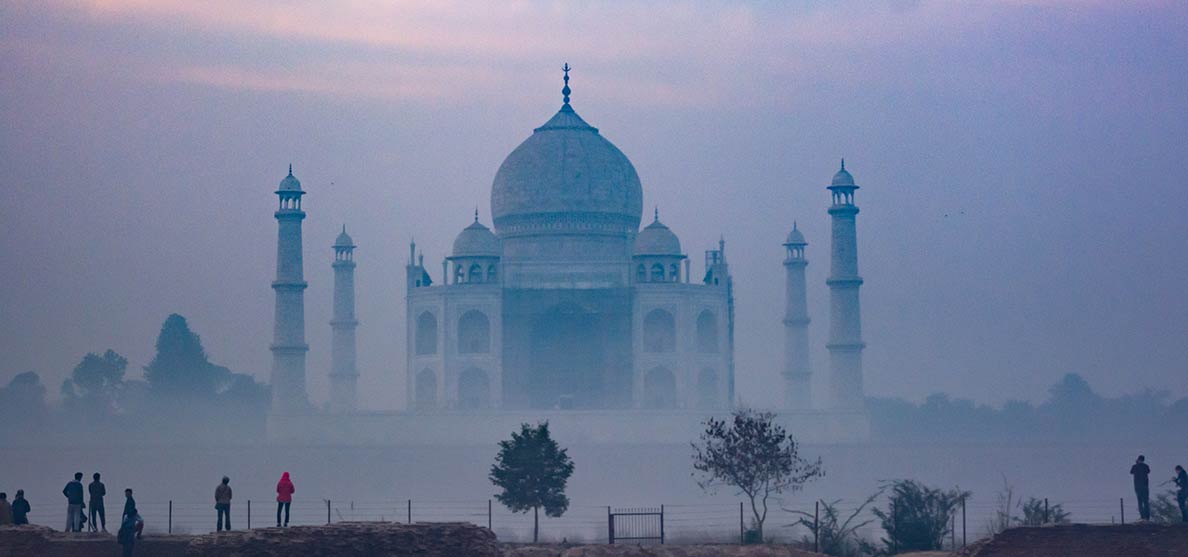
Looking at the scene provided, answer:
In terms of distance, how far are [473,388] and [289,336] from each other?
5.05 m

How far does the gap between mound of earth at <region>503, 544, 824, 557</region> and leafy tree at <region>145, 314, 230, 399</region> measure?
37.4 m

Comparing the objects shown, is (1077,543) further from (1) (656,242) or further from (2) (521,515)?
(1) (656,242)

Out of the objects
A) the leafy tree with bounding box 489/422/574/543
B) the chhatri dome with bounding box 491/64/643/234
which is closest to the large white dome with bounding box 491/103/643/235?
the chhatri dome with bounding box 491/64/643/234

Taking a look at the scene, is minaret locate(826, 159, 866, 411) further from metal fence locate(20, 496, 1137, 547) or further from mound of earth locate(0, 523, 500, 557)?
mound of earth locate(0, 523, 500, 557)

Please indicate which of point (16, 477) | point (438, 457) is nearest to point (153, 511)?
point (16, 477)

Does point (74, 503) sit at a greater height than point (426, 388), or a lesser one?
lesser

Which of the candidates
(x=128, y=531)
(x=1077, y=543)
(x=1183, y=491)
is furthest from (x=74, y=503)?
(x=1183, y=491)

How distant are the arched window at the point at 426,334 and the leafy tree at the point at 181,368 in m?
6.74

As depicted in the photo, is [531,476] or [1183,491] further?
[531,476]

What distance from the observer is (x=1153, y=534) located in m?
18.5

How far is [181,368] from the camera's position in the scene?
56.6 metres

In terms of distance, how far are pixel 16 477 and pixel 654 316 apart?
55.6 feet

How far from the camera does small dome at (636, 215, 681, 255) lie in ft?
173

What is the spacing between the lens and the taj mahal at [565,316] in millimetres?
49938
